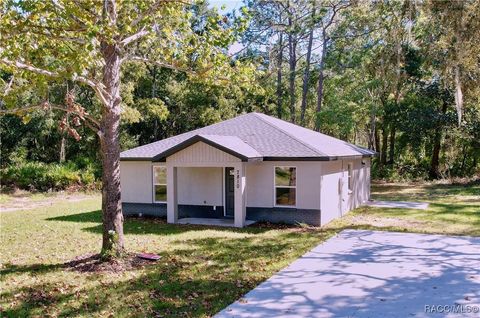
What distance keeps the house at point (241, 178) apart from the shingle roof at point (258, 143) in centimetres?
3

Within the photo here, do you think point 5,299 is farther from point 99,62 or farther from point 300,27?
point 300,27

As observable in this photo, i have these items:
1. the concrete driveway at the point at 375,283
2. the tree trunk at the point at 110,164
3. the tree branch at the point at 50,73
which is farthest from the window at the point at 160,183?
the tree branch at the point at 50,73

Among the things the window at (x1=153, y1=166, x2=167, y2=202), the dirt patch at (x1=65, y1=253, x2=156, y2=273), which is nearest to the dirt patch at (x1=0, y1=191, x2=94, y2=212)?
Answer: the window at (x1=153, y1=166, x2=167, y2=202)

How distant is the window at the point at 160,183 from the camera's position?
49.9 ft

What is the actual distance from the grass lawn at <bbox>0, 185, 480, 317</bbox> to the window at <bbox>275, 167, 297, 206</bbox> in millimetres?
1097

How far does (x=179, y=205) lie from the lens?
49.2 feet

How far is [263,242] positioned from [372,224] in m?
4.16

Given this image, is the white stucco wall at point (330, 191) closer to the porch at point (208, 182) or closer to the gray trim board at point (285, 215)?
the gray trim board at point (285, 215)

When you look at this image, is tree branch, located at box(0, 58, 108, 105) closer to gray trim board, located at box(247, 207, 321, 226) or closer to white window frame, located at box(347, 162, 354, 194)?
gray trim board, located at box(247, 207, 321, 226)

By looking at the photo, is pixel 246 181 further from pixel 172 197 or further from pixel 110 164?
pixel 110 164

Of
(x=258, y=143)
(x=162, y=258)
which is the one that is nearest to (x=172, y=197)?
(x=258, y=143)

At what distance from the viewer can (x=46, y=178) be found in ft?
75.2

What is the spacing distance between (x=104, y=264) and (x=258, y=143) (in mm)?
7340

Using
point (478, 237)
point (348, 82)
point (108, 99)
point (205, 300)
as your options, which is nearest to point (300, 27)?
point (348, 82)
